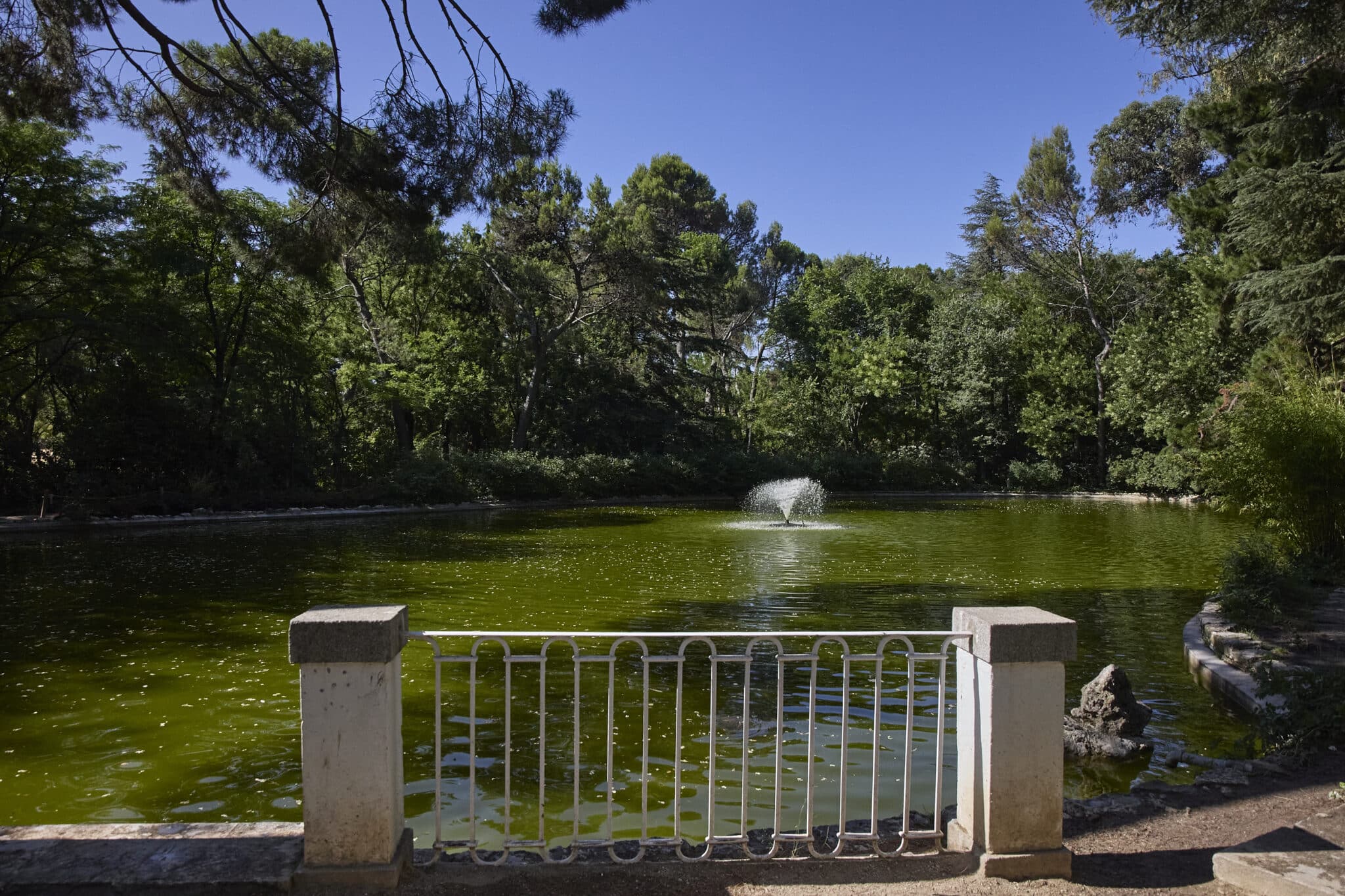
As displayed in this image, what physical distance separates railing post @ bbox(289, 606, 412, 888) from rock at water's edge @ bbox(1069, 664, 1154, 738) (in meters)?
4.21

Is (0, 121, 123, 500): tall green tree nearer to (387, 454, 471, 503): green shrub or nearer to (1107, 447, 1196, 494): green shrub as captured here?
(387, 454, 471, 503): green shrub

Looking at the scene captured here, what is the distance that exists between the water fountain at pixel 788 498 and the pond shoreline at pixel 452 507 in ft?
3.26

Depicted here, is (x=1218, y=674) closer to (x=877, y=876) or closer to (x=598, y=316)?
(x=877, y=876)

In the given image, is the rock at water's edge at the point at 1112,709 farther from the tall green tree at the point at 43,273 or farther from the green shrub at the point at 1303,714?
the tall green tree at the point at 43,273

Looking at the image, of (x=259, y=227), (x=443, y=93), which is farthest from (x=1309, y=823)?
(x=259, y=227)

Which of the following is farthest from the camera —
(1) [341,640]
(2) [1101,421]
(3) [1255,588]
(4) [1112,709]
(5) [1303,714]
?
(2) [1101,421]

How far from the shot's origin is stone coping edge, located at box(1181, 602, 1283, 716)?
575 cm

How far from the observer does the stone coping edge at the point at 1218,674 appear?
18.9ft

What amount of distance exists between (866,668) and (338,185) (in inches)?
252

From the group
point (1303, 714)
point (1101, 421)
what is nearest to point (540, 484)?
point (1101, 421)

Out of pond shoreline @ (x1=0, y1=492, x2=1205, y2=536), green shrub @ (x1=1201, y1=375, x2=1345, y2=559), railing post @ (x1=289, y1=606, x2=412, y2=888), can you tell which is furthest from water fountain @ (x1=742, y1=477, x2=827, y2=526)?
railing post @ (x1=289, y1=606, x2=412, y2=888)

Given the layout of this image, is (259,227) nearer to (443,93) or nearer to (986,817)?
(443,93)

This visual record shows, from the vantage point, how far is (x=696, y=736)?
5.48 metres

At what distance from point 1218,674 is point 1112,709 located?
164 cm
